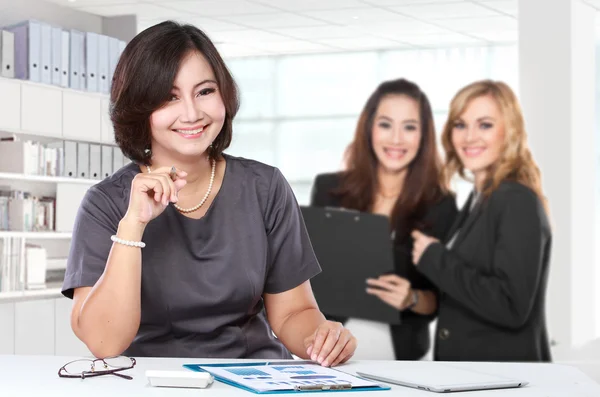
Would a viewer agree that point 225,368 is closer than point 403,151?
Yes

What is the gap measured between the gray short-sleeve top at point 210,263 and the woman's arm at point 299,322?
0.02 meters

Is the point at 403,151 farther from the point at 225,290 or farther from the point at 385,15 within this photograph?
the point at 225,290

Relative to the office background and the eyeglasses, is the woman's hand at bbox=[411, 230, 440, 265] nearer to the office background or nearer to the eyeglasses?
the office background

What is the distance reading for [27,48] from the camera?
5.41 metres

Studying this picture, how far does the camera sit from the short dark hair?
186cm

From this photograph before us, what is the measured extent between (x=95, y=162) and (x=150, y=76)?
4.18 m

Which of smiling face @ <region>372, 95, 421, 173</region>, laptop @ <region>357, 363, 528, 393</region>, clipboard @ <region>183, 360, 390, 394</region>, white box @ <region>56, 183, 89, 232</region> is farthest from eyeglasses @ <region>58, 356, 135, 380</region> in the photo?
white box @ <region>56, 183, 89, 232</region>

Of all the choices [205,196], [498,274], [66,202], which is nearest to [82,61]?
[66,202]

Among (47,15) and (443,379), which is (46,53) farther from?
(443,379)

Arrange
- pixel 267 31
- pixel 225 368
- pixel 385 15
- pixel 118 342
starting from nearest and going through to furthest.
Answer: pixel 225 368, pixel 118 342, pixel 385 15, pixel 267 31

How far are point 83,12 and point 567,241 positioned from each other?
12.3 ft

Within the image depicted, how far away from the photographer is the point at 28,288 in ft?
17.8

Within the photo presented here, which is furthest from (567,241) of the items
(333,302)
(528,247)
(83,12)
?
(83,12)

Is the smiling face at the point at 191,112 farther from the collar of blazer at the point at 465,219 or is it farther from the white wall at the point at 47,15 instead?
the white wall at the point at 47,15
